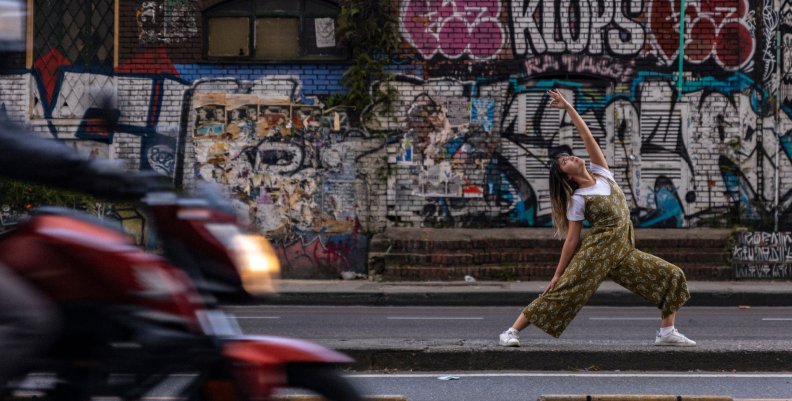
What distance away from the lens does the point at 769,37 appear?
17.9 m

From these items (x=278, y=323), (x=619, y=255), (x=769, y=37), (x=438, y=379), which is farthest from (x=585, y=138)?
(x=769, y=37)

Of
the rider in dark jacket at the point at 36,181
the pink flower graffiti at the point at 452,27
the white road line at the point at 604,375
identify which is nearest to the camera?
the rider in dark jacket at the point at 36,181

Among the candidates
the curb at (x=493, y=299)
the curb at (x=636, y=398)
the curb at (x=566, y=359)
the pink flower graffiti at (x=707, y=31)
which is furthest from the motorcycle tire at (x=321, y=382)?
the pink flower graffiti at (x=707, y=31)

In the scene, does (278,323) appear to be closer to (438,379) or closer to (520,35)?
(438,379)

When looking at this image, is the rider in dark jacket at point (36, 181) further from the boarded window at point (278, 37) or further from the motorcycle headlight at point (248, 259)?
the boarded window at point (278, 37)

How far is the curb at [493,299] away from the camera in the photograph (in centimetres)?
1494

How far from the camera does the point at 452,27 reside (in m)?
18.1

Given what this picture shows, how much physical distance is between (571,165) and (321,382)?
196 inches

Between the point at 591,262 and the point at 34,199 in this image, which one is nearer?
the point at 591,262

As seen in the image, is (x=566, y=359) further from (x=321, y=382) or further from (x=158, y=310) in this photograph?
(x=158, y=310)

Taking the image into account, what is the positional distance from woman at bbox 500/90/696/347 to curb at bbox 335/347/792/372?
0.72 ft

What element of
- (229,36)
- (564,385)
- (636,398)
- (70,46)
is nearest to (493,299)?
(229,36)

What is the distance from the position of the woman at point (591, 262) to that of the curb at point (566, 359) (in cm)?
22

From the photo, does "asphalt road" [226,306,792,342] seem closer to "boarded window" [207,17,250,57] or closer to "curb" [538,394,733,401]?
"curb" [538,394,733,401]
